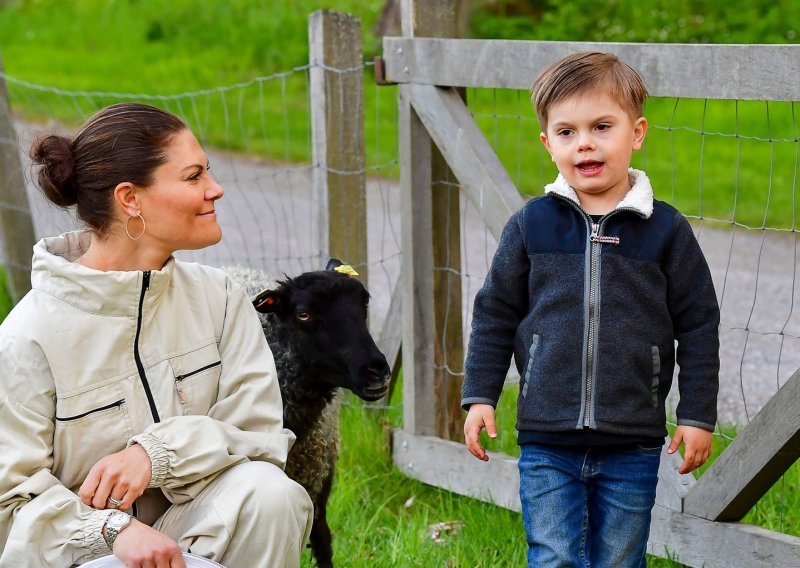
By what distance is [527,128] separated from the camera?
12.0m

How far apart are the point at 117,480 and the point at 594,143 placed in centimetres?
140

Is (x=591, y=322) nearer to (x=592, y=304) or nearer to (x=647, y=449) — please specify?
(x=592, y=304)

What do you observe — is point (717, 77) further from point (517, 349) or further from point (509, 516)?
point (509, 516)

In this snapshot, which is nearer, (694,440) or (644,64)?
(694,440)

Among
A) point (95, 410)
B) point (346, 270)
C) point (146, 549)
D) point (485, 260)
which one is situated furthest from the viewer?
point (485, 260)

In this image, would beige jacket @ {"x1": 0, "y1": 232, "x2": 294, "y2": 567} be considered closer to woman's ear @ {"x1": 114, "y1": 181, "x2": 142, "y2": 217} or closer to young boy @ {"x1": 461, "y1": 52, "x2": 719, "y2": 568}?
woman's ear @ {"x1": 114, "y1": 181, "x2": 142, "y2": 217}

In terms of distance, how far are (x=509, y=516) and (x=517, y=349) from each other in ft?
4.92

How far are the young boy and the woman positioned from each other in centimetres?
66

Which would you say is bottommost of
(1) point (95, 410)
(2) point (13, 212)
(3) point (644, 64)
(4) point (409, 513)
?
(4) point (409, 513)

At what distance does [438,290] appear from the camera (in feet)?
14.8

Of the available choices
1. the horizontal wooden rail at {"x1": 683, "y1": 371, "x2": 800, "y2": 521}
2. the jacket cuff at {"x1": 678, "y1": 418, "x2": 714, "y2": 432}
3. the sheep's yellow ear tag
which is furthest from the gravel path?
the jacket cuff at {"x1": 678, "y1": 418, "x2": 714, "y2": 432}

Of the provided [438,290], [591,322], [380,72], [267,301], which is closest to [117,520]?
[591,322]

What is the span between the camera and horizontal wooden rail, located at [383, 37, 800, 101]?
3080 millimetres

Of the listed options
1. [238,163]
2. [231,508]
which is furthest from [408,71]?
[238,163]
